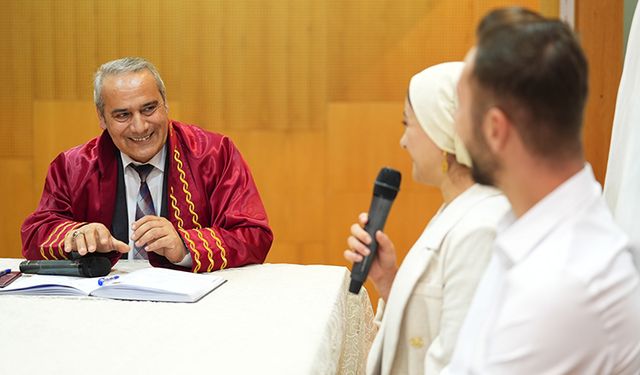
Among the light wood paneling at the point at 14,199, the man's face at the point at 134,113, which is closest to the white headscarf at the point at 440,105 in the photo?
the man's face at the point at 134,113

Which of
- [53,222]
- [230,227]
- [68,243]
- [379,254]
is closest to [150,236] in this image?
[68,243]

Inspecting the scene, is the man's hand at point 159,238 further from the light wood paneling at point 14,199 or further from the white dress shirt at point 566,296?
the light wood paneling at point 14,199

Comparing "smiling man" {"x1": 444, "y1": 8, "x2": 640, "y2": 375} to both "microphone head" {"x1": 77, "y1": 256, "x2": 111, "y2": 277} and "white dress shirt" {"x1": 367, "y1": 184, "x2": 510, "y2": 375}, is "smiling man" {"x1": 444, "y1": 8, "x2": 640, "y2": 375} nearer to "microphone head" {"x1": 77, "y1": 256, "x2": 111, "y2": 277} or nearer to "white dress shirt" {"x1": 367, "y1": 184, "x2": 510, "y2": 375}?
"white dress shirt" {"x1": 367, "y1": 184, "x2": 510, "y2": 375}

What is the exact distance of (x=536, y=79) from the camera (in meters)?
1.09

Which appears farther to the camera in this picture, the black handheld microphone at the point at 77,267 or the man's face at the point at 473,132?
the black handheld microphone at the point at 77,267

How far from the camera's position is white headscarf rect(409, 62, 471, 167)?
1713 mm

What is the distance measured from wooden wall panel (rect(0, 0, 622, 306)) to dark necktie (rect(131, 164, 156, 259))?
1532 millimetres

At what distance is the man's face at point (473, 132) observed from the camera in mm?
1158

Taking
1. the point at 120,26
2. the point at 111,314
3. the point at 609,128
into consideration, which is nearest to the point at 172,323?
the point at 111,314

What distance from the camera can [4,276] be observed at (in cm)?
250

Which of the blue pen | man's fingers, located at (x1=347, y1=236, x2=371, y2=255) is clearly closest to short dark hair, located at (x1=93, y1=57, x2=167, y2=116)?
the blue pen

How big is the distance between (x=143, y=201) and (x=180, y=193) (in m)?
0.15

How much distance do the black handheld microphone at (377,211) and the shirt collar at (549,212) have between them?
566 mm

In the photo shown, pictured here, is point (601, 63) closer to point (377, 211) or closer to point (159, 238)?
point (159, 238)
